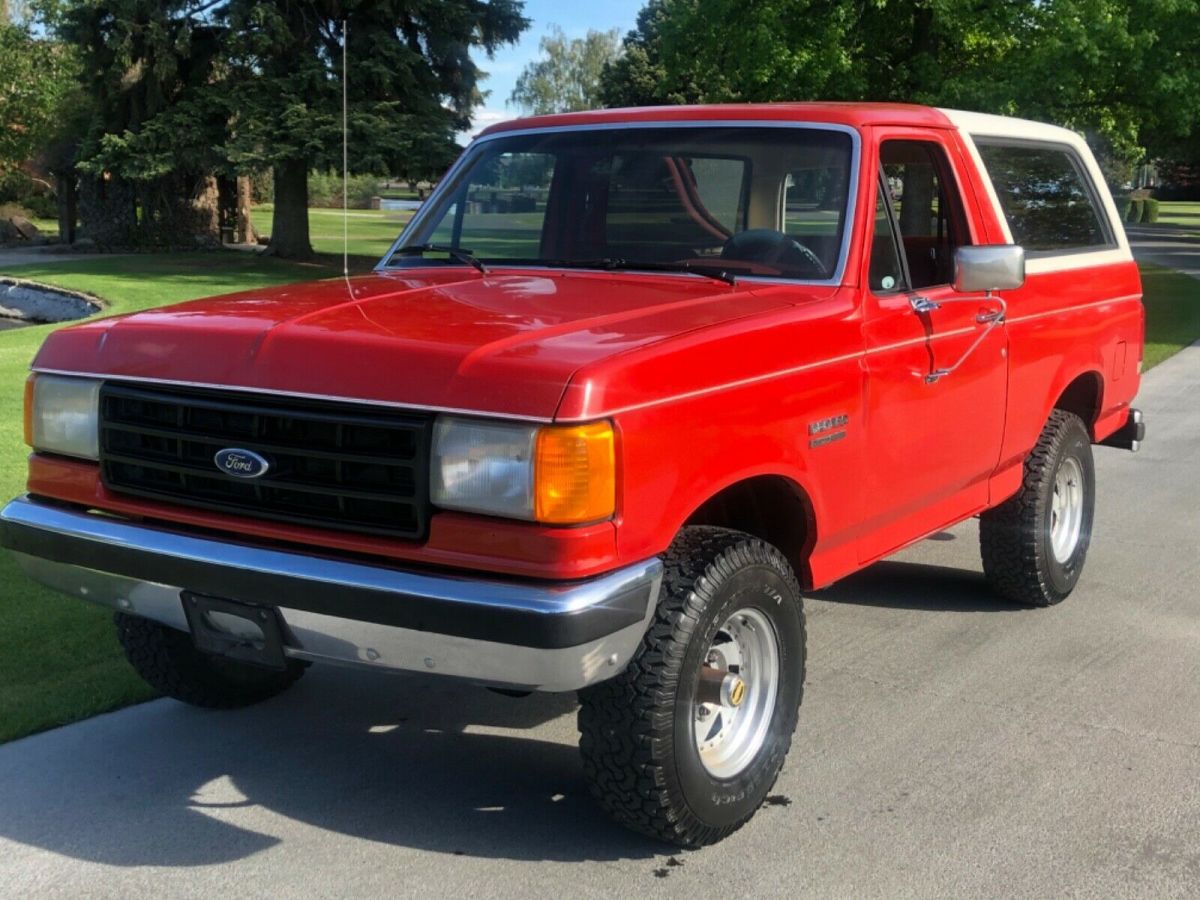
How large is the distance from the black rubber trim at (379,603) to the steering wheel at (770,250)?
159 centimetres

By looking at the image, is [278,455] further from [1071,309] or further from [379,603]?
[1071,309]

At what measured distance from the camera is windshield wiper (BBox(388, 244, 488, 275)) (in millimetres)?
5062

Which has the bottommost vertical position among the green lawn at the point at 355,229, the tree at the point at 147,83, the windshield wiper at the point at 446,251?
the green lawn at the point at 355,229

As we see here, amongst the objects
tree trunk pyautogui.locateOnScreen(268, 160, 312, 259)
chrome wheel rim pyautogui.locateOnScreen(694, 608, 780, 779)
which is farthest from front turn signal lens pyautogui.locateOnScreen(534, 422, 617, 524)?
tree trunk pyautogui.locateOnScreen(268, 160, 312, 259)

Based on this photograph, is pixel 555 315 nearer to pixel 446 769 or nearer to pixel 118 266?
pixel 446 769

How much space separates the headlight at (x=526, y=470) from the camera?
3.30 m

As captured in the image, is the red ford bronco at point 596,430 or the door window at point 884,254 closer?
the red ford bronco at point 596,430

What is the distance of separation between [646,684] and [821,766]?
3.78ft

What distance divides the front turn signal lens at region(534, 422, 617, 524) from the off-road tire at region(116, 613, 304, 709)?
5.21ft

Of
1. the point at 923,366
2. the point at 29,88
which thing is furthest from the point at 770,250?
the point at 29,88

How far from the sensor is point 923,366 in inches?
187

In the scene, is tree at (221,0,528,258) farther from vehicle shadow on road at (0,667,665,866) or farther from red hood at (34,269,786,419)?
red hood at (34,269,786,419)

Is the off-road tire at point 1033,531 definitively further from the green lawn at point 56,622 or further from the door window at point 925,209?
the green lawn at point 56,622

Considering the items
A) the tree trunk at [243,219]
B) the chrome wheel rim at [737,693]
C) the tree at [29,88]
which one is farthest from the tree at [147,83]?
the chrome wheel rim at [737,693]
